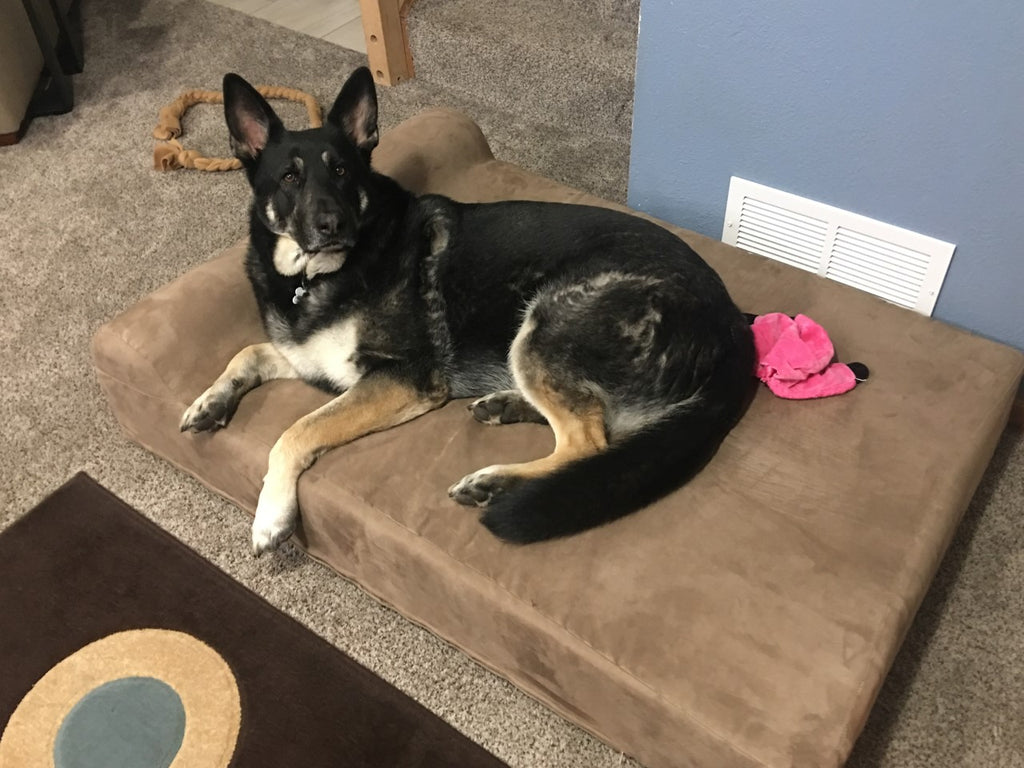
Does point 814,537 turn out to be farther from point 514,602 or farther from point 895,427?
point 514,602

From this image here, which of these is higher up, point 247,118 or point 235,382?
point 247,118

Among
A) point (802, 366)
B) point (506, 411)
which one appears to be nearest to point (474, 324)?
point (506, 411)

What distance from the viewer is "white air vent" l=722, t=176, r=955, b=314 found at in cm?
227

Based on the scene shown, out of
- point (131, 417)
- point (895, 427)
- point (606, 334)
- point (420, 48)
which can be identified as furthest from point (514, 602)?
point (420, 48)

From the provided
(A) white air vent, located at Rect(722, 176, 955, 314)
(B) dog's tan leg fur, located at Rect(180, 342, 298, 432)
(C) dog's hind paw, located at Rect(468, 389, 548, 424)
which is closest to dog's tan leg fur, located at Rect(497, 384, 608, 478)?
(C) dog's hind paw, located at Rect(468, 389, 548, 424)

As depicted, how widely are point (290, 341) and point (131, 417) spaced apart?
1.89ft

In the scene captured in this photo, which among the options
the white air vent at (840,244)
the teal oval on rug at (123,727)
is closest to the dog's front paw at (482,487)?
the teal oval on rug at (123,727)

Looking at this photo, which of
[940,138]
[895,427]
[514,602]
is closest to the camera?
[514,602]

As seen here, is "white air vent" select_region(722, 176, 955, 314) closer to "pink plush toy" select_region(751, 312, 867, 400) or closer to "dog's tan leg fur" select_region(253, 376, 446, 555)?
"pink plush toy" select_region(751, 312, 867, 400)

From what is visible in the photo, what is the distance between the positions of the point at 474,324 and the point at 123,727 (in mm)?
1180

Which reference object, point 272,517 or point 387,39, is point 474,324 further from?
point 387,39

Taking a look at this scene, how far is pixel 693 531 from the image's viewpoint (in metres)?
1.72

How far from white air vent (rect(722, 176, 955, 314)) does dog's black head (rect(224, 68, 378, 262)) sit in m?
1.19

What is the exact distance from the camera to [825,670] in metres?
1.49
